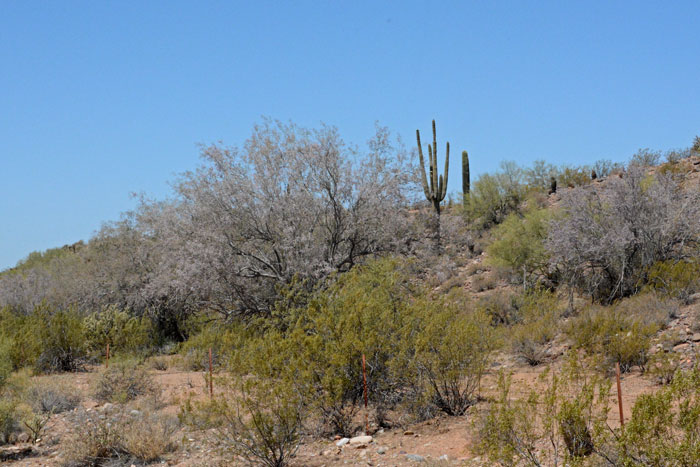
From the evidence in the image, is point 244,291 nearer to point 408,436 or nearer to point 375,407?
point 375,407

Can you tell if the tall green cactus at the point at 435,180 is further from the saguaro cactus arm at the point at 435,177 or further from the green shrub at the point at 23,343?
the green shrub at the point at 23,343

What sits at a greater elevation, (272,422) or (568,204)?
(568,204)

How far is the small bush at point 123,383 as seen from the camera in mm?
13056

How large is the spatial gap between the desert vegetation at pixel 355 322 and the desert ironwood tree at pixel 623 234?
0.06 metres

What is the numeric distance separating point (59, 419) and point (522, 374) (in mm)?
8934

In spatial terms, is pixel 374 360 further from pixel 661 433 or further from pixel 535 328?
pixel 535 328

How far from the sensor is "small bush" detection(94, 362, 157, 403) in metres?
13.1

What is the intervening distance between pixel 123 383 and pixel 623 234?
12.5 m

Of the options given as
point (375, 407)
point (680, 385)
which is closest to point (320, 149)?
point (375, 407)

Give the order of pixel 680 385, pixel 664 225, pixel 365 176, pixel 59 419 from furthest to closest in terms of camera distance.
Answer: pixel 365 176, pixel 664 225, pixel 59 419, pixel 680 385

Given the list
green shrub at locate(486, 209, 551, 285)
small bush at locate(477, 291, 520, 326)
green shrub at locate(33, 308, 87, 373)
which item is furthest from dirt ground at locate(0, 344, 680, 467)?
green shrub at locate(486, 209, 551, 285)

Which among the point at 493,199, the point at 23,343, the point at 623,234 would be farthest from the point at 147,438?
the point at 493,199

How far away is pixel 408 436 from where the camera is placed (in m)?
8.91

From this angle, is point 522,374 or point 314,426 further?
point 522,374
